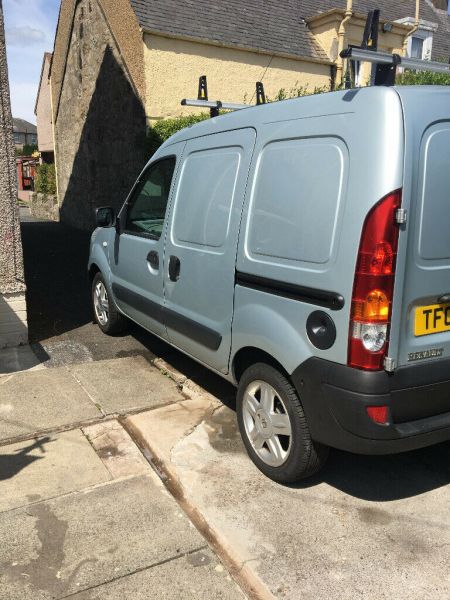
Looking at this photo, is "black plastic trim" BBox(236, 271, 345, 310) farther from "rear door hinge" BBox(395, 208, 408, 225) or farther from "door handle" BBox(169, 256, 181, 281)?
"door handle" BBox(169, 256, 181, 281)

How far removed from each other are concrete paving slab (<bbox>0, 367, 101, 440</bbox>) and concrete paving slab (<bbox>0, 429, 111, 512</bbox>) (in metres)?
0.21

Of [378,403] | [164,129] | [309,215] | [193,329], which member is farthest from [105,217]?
[164,129]

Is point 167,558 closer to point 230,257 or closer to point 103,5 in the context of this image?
point 230,257

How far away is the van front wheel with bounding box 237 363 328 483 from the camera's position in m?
2.85

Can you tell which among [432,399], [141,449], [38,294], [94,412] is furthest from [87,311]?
[432,399]

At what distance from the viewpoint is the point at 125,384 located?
452 centimetres

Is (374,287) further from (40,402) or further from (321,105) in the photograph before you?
(40,402)

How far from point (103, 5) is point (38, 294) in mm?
8617

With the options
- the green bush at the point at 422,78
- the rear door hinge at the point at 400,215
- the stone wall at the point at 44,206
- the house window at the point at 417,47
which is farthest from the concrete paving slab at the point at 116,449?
the stone wall at the point at 44,206

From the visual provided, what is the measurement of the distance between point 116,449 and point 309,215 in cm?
203

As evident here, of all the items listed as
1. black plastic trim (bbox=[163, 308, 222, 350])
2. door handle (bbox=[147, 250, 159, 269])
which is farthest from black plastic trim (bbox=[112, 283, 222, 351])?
door handle (bbox=[147, 250, 159, 269])

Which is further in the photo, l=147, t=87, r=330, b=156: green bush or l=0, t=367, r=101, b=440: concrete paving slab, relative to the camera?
l=147, t=87, r=330, b=156: green bush

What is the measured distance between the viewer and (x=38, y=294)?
7422 mm

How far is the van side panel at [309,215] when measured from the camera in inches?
93.4
